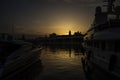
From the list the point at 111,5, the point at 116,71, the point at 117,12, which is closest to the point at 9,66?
the point at 116,71

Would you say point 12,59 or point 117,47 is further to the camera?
point 12,59

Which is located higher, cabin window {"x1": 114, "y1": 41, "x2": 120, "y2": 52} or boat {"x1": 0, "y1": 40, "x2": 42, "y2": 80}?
cabin window {"x1": 114, "y1": 41, "x2": 120, "y2": 52}

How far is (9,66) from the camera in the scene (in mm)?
14375

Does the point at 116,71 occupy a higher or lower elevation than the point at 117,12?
lower

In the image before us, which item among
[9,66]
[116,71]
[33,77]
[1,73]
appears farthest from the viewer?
[33,77]

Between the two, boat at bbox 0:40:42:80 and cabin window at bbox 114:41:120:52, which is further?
boat at bbox 0:40:42:80

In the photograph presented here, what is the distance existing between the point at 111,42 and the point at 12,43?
752 centimetres

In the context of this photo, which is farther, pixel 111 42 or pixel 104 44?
pixel 104 44

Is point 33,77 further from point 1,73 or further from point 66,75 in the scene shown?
point 1,73

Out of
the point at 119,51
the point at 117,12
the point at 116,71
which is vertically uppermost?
the point at 117,12

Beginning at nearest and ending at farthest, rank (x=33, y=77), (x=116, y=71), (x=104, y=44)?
(x=116, y=71) → (x=104, y=44) → (x=33, y=77)

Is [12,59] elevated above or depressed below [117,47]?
below

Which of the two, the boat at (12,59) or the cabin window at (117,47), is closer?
the cabin window at (117,47)

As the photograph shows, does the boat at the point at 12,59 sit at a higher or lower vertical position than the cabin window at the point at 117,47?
lower
